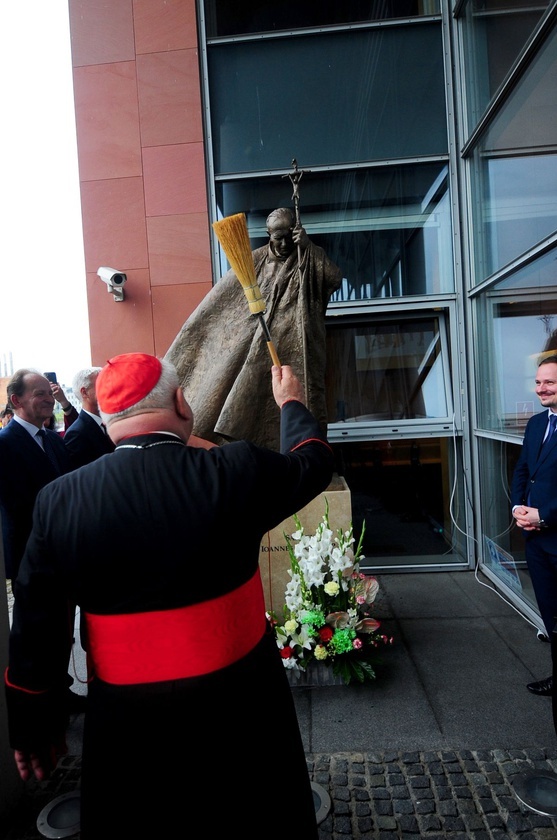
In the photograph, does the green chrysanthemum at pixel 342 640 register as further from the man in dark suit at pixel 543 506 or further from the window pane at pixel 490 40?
the window pane at pixel 490 40

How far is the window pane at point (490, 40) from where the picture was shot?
3705 mm

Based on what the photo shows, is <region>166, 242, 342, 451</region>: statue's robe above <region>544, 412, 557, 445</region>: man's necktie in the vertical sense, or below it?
above

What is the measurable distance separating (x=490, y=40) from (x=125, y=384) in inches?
183

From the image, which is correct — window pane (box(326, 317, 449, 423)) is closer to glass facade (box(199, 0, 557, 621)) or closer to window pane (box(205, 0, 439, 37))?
glass facade (box(199, 0, 557, 621))

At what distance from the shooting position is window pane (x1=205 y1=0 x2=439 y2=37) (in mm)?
5180

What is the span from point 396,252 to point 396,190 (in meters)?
0.58

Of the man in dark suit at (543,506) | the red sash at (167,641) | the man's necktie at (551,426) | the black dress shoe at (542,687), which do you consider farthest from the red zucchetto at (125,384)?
the black dress shoe at (542,687)

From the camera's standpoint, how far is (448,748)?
2.45 metres

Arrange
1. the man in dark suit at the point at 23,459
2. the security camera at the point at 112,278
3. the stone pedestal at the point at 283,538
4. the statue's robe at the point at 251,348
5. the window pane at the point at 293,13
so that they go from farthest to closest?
the window pane at the point at 293,13 < the security camera at the point at 112,278 < the statue's robe at the point at 251,348 < the stone pedestal at the point at 283,538 < the man in dark suit at the point at 23,459

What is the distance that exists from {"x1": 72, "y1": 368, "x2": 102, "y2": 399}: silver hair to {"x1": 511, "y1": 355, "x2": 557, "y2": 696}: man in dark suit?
97.8 inches

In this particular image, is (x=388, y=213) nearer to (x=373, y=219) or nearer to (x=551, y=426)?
(x=373, y=219)

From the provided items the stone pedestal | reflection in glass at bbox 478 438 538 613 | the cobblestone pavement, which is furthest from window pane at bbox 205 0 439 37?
the cobblestone pavement

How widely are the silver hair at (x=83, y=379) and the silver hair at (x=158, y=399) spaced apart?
1.99 m

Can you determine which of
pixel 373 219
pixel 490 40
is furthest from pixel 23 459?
pixel 490 40
